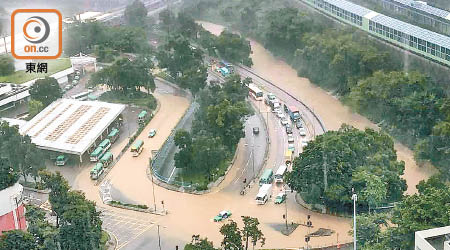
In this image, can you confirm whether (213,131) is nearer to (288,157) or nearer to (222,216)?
(288,157)

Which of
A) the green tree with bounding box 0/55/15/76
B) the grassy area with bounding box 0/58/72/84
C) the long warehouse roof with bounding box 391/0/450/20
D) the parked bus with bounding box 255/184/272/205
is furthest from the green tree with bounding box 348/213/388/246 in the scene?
the green tree with bounding box 0/55/15/76

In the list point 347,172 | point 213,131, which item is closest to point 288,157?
point 213,131

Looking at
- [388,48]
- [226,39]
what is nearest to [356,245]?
[388,48]

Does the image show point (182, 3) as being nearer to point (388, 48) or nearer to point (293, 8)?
point (293, 8)

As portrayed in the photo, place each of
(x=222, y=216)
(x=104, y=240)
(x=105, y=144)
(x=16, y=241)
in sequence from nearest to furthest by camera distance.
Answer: (x=16, y=241)
(x=104, y=240)
(x=222, y=216)
(x=105, y=144)

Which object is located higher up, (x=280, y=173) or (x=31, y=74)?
(x=31, y=74)

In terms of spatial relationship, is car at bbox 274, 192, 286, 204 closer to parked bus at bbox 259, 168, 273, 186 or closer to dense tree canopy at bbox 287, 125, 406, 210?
dense tree canopy at bbox 287, 125, 406, 210

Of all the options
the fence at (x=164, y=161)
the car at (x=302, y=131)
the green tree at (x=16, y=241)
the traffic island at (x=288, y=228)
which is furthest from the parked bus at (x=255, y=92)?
the green tree at (x=16, y=241)

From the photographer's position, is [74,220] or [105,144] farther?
[105,144]
